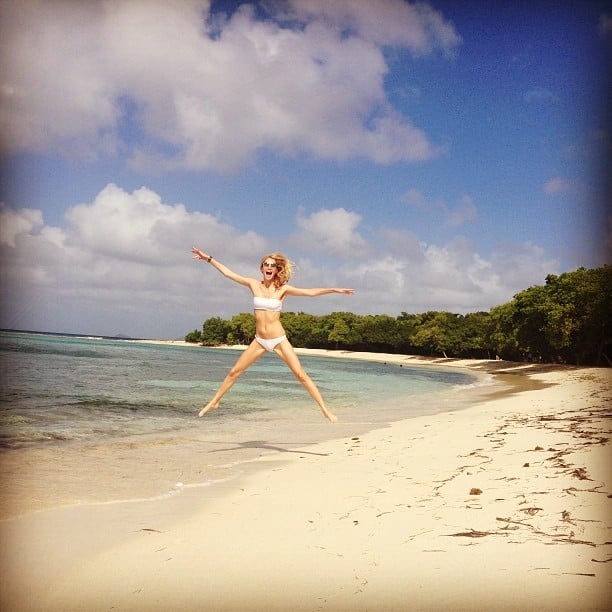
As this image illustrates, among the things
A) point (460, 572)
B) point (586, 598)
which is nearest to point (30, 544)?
point (460, 572)

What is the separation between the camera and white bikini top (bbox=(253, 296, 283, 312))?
3045 millimetres

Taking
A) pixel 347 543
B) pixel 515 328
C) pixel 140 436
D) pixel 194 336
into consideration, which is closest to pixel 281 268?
pixel 347 543

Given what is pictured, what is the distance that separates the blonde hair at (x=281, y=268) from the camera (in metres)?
3.08

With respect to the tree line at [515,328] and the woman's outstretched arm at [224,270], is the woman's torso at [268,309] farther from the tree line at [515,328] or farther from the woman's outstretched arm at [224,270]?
the tree line at [515,328]

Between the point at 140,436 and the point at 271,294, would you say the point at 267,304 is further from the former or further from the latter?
the point at 140,436

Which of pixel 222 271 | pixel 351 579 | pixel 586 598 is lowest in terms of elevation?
pixel 351 579

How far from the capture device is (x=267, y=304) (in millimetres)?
3049

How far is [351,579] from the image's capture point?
A: 130 inches

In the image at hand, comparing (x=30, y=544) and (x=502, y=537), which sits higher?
(x=502, y=537)

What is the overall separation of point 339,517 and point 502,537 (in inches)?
58.4

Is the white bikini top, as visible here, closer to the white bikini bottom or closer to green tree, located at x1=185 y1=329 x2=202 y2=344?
the white bikini bottom

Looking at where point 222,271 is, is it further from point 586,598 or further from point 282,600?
point 586,598

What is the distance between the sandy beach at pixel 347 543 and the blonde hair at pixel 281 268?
1876 mm

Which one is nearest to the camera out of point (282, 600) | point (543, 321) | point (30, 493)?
point (282, 600)
